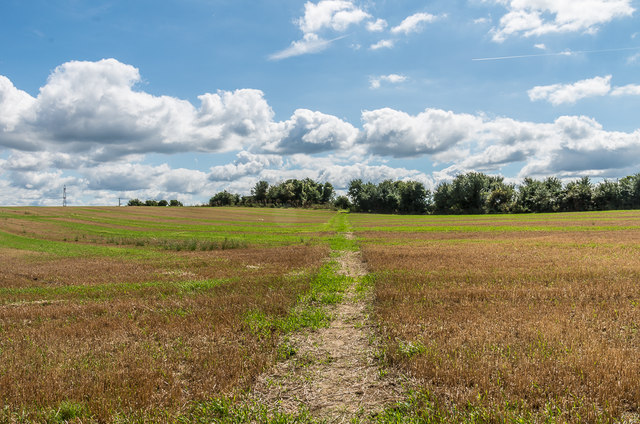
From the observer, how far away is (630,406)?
5.48 meters

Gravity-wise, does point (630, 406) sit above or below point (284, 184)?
below

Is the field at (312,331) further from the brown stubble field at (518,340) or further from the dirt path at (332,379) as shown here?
the dirt path at (332,379)

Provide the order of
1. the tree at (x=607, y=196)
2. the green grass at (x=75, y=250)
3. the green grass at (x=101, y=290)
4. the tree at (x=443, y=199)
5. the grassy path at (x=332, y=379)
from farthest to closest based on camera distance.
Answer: the tree at (x=443, y=199), the tree at (x=607, y=196), the green grass at (x=75, y=250), the green grass at (x=101, y=290), the grassy path at (x=332, y=379)

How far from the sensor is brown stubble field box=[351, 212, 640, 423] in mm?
5562

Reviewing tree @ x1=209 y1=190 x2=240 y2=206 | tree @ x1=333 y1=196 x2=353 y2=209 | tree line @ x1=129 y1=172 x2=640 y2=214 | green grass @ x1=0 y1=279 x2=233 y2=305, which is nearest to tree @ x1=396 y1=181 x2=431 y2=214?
tree line @ x1=129 y1=172 x2=640 y2=214

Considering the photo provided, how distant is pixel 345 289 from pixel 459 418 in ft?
30.3

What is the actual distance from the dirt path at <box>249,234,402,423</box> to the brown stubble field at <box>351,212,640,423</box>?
551mm

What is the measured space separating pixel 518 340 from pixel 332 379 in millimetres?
4296

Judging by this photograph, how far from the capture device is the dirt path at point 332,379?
5786mm

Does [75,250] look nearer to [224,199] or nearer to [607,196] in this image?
[607,196]

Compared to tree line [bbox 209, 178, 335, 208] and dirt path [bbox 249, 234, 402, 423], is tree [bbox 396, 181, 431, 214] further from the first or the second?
dirt path [bbox 249, 234, 402, 423]

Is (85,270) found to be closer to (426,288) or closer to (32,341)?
(32,341)

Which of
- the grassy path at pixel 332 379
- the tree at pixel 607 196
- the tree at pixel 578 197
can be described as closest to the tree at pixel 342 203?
the tree at pixel 578 197

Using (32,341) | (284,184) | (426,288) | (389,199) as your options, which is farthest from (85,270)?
(284,184)
